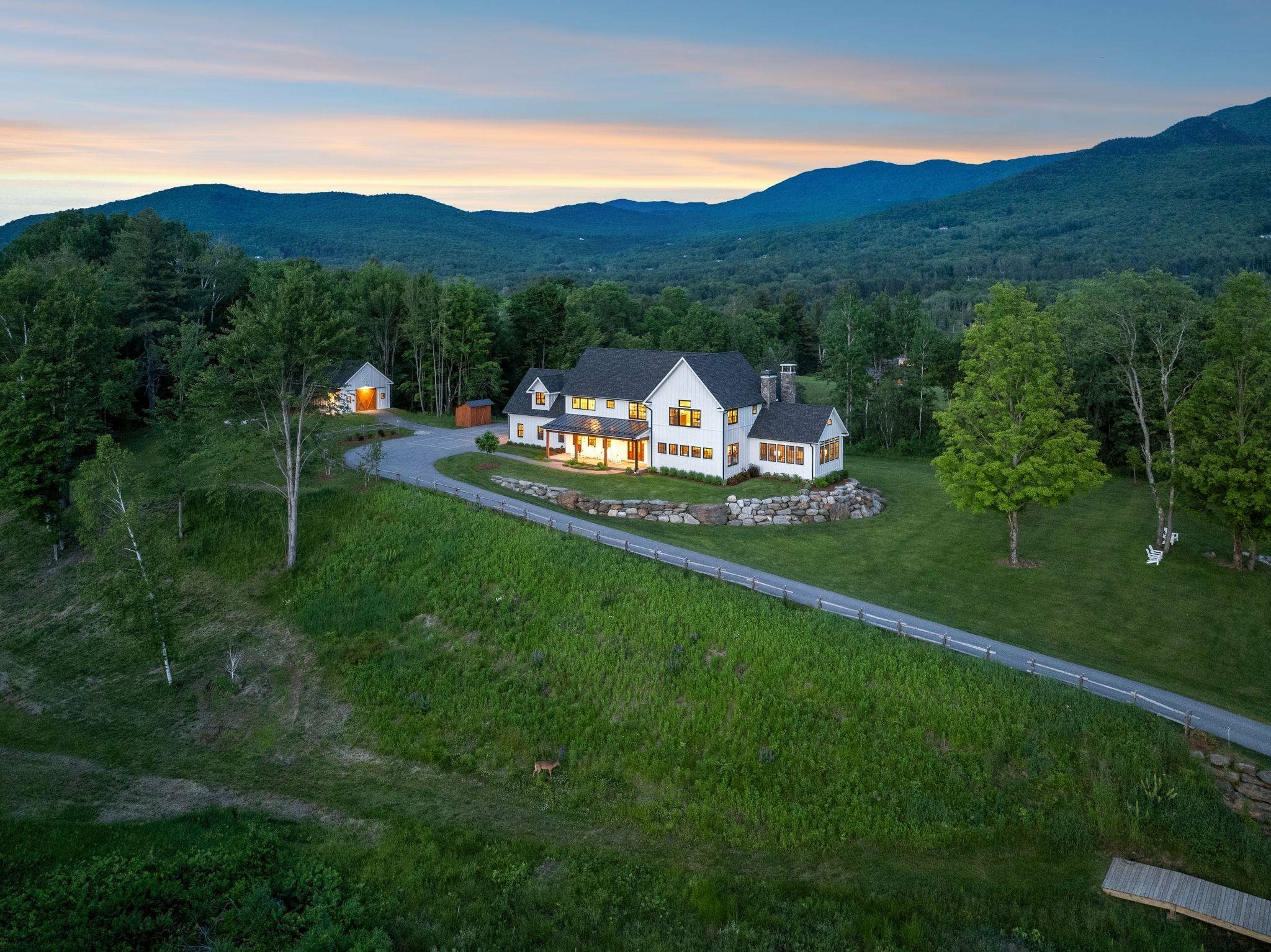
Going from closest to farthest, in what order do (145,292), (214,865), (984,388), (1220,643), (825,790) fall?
(214,865)
(825,790)
(1220,643)
(984,388)
(145,292)

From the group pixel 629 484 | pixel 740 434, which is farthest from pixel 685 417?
pixel 629 484

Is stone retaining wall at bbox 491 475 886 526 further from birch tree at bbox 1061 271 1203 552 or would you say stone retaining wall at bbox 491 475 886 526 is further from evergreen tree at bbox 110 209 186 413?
evergreen tree at bbox 110 209 186 413

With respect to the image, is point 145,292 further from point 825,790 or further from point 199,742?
point 825,790

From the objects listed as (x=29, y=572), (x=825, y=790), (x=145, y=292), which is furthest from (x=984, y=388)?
(x=145, y=292)

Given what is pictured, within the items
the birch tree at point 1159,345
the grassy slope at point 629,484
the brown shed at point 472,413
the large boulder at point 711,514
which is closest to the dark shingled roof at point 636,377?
the grassy slope at point 629,484

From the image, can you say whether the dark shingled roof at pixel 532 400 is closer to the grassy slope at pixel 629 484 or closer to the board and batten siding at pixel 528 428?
the board and batten siding at pixel 528 428

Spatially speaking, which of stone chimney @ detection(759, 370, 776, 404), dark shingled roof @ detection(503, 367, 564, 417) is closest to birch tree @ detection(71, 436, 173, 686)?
dark shingled roof @ detection(503, 367, 564, 417)
